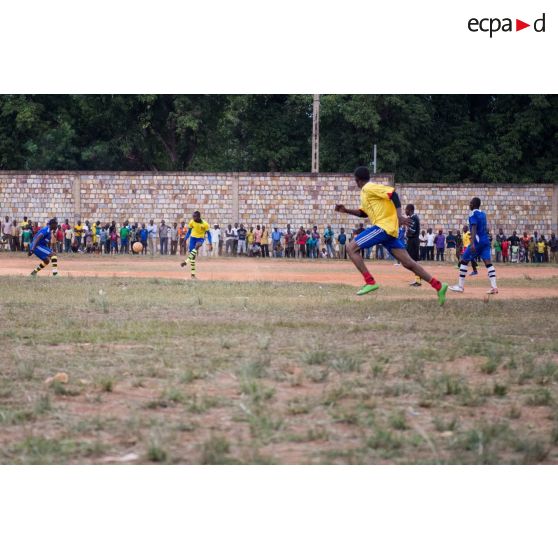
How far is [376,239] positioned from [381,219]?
12.4 inches

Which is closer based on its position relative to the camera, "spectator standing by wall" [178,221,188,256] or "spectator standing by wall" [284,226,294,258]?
"spectator standing by wall" [178,221,188,256]

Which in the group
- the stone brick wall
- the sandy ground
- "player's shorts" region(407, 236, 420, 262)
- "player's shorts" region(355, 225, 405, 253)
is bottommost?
the sandy ground

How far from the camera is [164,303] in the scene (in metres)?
15.8

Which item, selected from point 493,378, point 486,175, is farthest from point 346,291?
point 486,175

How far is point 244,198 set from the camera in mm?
43250

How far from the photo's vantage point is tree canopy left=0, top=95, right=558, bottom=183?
48938 mm

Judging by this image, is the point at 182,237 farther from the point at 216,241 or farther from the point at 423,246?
the point at 423,246

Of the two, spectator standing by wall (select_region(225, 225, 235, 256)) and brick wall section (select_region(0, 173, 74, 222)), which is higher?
brick wall section (select_region(0, 173, 74, 222))

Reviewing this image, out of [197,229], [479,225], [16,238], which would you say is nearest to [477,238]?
[479,225]

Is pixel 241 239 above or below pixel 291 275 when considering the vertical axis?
above

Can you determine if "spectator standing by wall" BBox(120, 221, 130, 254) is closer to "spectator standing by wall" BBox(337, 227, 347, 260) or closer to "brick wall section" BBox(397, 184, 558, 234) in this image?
"spectator standing by wall" BBox(337, 227, 347, 260)

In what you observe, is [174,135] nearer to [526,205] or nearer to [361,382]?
[526,205]

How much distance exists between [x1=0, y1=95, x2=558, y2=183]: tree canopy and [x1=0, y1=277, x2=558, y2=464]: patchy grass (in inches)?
1401

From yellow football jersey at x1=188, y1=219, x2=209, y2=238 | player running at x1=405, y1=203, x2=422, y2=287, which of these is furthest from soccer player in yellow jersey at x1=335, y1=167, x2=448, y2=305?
yellow football jersey at x1=188, y1=219, x2=209, y2=238
